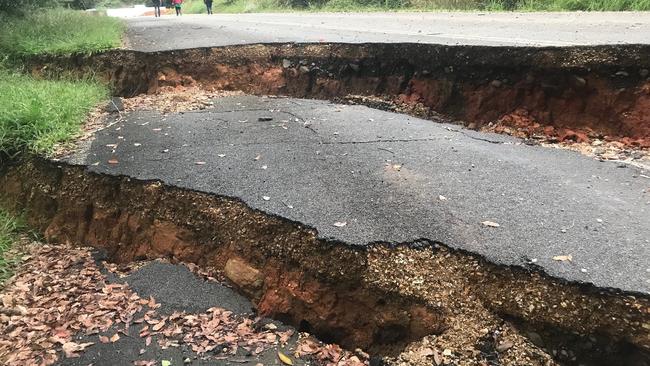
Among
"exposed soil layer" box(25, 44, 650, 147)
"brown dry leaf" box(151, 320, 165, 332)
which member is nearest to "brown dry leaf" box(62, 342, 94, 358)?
"brown dry leaf" box(151, 320, 165, 332)

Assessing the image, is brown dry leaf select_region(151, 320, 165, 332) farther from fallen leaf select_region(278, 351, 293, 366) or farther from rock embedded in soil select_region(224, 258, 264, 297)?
fallen leaf select_region(278, 351, 293, 366)

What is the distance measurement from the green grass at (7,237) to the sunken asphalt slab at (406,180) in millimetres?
764

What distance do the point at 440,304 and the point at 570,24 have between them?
5928mm

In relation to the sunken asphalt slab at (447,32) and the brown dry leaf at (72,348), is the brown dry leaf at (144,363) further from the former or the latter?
the sunken asphalt slab at (447,32)

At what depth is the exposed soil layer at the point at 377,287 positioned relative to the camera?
2.46 metres

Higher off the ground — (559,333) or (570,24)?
(570,24)

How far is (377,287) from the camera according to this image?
2850 mm

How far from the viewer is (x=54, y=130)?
4.84m

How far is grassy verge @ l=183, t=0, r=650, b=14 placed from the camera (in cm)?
931

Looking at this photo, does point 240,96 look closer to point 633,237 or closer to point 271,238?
point 271,238

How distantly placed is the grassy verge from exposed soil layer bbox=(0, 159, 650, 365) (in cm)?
813

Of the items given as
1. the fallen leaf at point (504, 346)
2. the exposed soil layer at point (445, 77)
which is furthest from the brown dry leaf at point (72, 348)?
the exposed soil layer at point (445, 77)

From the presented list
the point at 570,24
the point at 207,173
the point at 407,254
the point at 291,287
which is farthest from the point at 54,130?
the point at 570,24

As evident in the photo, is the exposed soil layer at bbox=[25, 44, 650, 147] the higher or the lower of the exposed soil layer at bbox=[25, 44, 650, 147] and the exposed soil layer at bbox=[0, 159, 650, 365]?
the higher
